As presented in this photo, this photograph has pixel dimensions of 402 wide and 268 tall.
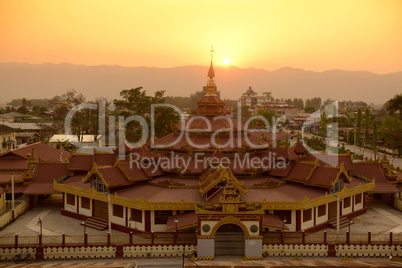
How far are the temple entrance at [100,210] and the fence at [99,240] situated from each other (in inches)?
168

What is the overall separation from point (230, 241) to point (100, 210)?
30.5ft

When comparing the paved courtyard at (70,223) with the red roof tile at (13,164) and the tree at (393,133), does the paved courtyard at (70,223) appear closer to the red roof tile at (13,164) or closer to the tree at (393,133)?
the red roof tile at (13,164)

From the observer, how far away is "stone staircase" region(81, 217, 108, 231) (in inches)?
941

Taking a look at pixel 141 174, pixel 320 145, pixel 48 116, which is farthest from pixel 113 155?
pixel 48 116

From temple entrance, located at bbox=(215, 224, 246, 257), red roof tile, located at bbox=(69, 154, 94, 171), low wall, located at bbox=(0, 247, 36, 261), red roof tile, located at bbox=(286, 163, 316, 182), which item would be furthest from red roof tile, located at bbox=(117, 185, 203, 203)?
red roof tile, located at bbox=(286, 163, 316, 182)

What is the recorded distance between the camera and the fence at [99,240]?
19812 mm

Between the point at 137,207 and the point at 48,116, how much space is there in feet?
379

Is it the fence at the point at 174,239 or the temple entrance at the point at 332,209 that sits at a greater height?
the temple entrance at the point at 332,209

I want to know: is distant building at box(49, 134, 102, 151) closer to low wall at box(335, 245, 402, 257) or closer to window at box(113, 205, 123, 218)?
window at box(113, 205, 123, 218)

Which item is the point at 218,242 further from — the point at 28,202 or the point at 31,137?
the point at 31,137

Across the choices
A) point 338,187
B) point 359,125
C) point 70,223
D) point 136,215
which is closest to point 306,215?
point 338,187

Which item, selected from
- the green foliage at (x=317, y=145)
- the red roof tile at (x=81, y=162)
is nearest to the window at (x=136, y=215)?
the red roof tile at (x=81, y=162)

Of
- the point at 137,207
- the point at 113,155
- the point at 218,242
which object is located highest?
the point at 113,155

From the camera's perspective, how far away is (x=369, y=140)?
64938 millimetres
